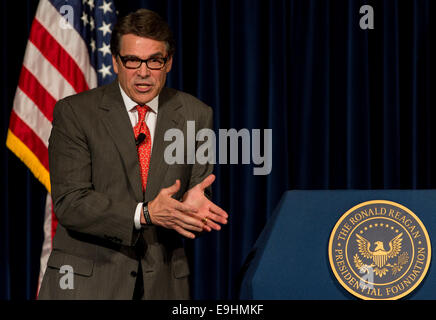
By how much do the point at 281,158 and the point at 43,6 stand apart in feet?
5.24

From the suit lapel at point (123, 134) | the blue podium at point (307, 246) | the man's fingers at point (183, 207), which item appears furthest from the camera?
the suit lapel at point (123, 134)

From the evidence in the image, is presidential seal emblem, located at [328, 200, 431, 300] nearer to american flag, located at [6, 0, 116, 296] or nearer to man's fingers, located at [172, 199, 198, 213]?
man's fingers, located at [172, 199, 198, 213]

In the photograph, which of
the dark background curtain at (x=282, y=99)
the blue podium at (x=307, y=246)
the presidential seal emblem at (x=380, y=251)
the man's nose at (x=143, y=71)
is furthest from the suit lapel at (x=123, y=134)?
the dark background curtain at (x=282, y=99)

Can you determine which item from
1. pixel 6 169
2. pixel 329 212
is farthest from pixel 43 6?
pixel 329 212

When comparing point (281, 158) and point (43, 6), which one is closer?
point (43, 6)

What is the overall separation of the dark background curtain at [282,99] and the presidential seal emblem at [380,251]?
7.08 feet

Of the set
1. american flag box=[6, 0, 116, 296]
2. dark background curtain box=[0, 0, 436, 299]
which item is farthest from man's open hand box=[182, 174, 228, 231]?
dark background curtain box=[0, 0, 436, 299]

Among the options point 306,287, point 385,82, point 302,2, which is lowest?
point 306,287

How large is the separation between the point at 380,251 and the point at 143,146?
71 centimetres

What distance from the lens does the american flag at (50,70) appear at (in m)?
3.24

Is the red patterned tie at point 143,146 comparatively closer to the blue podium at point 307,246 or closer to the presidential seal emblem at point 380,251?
the blue podium at point 307,246

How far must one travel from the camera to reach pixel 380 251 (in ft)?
4.76

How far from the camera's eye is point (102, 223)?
1.61 meters

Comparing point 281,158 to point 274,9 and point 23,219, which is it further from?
point 23,219
